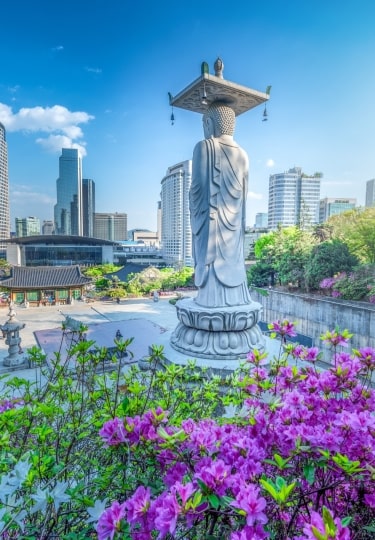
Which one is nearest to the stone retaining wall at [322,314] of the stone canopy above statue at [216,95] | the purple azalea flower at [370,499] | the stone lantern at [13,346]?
the stone canopy above statue at [216,95]

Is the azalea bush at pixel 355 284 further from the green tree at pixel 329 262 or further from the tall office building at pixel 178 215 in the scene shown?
the tall office building at pixel 178 215

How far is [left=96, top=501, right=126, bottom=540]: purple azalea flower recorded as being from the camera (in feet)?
2.73

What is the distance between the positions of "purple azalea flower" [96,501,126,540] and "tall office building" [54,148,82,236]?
301ft

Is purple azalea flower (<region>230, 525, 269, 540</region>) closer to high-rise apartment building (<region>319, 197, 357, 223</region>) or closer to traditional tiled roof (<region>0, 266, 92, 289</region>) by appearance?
traditional tiled roof (<region>0, 266, 92, 289</region>)

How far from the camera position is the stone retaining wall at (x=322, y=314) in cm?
779

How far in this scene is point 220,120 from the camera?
501 centimetres

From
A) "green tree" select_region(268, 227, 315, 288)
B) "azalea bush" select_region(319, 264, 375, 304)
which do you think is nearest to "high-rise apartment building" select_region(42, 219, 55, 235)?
"green tree" select_region(268, 227, 315, 288)

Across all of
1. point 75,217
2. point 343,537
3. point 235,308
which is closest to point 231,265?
point 235,308

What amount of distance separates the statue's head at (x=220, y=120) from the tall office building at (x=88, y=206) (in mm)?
86623

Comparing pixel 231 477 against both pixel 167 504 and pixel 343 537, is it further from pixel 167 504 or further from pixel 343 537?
pixel 343 537

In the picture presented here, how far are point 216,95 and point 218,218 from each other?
191 centimetres

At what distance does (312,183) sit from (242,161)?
5307cm

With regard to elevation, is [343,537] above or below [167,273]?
above

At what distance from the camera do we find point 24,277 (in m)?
16.8
